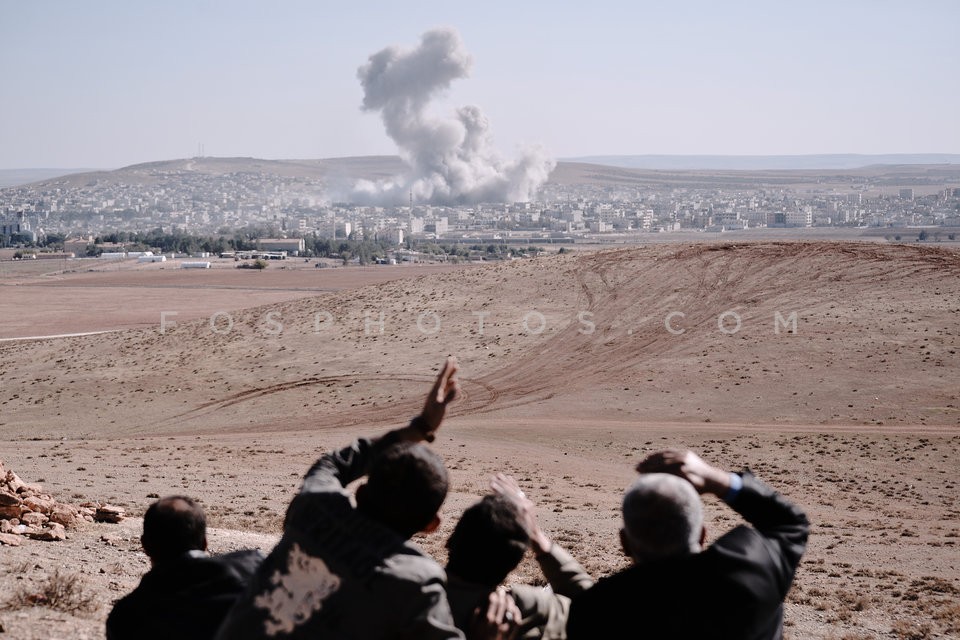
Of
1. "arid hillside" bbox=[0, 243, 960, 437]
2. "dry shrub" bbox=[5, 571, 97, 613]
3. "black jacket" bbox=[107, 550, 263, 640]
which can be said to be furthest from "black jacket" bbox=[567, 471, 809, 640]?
"arid hillside" bbox=[0, 243, 960, 437]

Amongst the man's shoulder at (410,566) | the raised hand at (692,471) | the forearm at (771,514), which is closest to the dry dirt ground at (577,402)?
the man's shoulder at (410,566)

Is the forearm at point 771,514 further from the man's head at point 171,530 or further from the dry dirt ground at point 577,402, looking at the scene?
the dry dirt ground at point 577,402

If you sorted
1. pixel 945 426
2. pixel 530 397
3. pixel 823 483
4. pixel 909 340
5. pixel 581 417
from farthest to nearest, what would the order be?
pixel 909 340
pixel 530 397
pixel 581 417
pixel 945 426
pixel 823 483

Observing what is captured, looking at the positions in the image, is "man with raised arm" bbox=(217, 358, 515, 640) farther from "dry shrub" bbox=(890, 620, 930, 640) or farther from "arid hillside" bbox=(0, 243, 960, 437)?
"arid hillside" bbox=(0, 243, 960, 437)

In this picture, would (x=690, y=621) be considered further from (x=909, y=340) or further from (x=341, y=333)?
(x=341, y=333)

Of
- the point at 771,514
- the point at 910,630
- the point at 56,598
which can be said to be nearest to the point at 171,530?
the point at 771,514

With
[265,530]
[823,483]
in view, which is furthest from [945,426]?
[265,530]

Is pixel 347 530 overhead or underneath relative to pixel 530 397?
overhead
